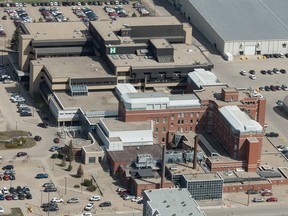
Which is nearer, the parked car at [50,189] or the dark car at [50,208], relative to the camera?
the dark car at [50,208]

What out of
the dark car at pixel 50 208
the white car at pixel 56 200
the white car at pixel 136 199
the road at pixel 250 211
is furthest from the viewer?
the white car at pixel 136 199

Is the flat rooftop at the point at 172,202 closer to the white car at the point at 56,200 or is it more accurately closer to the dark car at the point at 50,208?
the dark car at the point at 50,208

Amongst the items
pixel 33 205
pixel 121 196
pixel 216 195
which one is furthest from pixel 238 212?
pixel 33 205

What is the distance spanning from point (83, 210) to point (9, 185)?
1502 cm

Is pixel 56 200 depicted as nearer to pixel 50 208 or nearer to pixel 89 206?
pixel 50 208

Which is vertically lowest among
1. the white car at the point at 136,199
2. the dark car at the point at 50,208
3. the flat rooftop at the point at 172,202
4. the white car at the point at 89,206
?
the white car at the point at 136,199

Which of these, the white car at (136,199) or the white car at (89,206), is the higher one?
the white car at (89,206)

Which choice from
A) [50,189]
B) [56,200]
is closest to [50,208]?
[56,200]

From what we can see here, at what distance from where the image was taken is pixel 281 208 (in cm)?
19800

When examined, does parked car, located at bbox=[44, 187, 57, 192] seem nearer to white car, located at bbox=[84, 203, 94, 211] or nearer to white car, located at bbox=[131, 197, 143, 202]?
white car, located at bbox=[84, 203, 94, 211]

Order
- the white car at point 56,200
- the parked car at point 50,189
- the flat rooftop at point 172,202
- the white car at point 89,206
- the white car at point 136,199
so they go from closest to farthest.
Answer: the flat rooftop at point 172,202 → the white car at point 89,206 → the white car at point 56,200 → the white car at point 136,199 → the parked car at point 50,189

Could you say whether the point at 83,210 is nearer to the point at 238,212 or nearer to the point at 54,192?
the point at 54,192

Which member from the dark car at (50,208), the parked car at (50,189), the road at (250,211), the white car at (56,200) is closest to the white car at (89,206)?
the white car at (56,200)

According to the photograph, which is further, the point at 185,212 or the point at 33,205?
the point at 33,205
